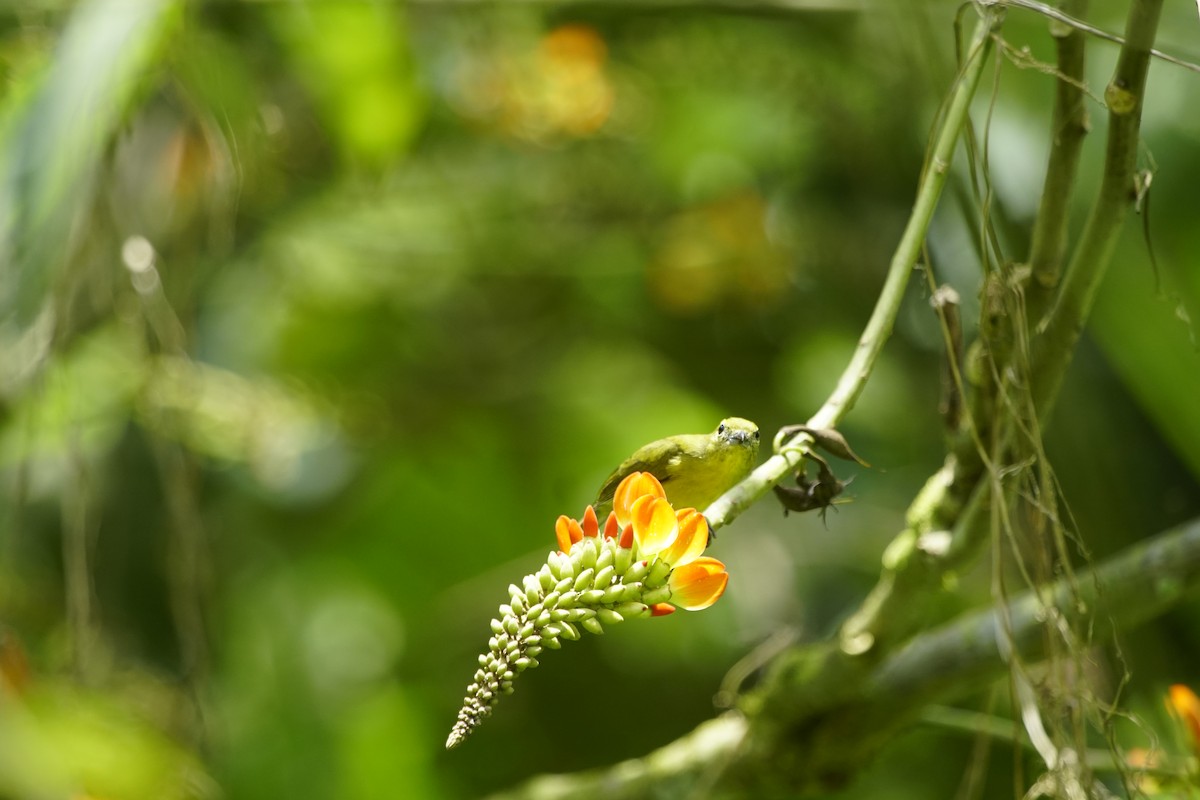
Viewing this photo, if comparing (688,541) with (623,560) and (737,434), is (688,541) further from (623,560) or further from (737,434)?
(737,434)

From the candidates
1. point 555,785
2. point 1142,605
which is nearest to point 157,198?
point 555,785

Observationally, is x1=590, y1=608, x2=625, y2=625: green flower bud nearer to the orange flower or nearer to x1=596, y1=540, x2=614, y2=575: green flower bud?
x1=596, y1=540, x2=614, y2=575: green flower bud

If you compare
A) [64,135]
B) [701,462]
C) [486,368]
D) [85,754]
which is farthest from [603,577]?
[486,368]

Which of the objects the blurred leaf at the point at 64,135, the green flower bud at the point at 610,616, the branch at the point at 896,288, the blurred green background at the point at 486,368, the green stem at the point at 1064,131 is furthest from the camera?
the blurred green background at the point at 486,368

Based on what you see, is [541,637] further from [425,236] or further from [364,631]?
[425,236]

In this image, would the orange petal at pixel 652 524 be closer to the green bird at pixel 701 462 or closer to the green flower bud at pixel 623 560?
the green flower bud at pixel 623 560

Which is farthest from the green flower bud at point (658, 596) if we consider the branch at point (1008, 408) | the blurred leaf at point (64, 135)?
the blurred leaf at point (64, 135)
